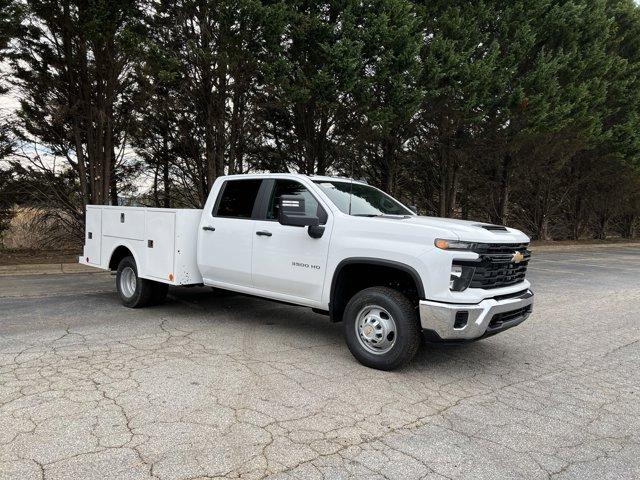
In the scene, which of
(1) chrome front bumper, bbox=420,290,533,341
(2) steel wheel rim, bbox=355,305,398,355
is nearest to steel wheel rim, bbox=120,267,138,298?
(2) steel wheel rim, bbox=355,305,398,355

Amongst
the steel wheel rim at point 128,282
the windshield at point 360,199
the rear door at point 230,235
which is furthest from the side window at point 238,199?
the steel wheel rim at point 128,282

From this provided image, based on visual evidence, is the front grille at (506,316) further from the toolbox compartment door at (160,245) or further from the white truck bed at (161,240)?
the toolbox compartment door at (160,245)

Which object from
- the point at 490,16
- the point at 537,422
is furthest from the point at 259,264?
the point at 490,16

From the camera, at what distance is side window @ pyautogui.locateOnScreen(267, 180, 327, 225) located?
19.3 ft

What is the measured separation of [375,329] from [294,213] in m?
1.45

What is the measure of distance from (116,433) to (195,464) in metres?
0.73

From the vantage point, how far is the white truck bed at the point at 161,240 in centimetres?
684

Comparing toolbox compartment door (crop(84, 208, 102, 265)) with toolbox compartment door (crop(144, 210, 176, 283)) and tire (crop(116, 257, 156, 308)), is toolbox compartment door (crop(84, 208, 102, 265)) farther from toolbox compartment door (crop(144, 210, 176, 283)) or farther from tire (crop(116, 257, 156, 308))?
toolbox compartment door (crop(144, 210, 176, 283))

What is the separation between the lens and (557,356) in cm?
591

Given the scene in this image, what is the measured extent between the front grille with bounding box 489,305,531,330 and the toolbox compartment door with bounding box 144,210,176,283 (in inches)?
158

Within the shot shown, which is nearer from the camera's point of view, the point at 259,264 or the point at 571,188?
the point at 259,264

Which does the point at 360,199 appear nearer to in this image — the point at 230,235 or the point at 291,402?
the point at 230,235

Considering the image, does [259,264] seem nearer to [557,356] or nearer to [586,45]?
[557,356]

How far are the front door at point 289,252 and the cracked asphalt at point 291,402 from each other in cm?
68
